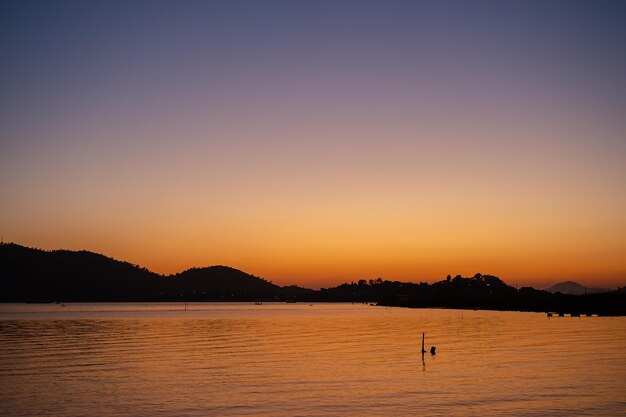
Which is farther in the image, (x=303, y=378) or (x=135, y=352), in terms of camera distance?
(x=135, y=352)

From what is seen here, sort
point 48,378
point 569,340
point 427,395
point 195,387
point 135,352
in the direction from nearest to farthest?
point 427,395 → point 195,387 → point 48,378 → point 135,352 → point 569,340

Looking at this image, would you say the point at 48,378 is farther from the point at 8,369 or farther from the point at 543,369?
the point at 543,369

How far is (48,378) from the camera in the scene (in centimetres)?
4988

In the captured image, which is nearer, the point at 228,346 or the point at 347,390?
the point at 347,390

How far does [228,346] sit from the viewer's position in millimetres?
79875

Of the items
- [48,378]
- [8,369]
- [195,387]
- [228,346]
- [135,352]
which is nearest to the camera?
[195,387]

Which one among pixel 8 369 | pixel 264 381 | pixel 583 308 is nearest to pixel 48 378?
pixel 8 369

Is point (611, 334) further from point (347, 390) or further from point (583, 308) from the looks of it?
point (583, 308)

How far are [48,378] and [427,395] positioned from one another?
95.5 feet

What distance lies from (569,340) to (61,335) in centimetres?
7419

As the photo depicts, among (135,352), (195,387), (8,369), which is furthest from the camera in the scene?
(135,352)

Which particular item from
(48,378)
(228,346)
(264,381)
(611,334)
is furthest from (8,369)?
(611,334)

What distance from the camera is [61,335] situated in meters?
98.5

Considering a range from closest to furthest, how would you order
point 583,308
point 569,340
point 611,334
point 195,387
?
point 195,387 < point 569,340 < point 611,334 < point 583,308
